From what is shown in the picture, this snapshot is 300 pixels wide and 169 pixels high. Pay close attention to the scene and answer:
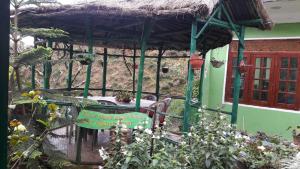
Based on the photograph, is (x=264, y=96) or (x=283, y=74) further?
(x=264, y=96)

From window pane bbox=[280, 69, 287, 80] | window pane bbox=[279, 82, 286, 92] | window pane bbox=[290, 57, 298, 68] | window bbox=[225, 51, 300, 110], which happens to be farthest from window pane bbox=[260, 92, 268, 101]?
window pane bbox=[290, 57, 298, 68]

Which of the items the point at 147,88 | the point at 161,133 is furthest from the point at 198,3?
the point at 147,88

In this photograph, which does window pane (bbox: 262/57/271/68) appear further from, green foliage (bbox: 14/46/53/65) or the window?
green foliage (bbox: 14/46/53/65)

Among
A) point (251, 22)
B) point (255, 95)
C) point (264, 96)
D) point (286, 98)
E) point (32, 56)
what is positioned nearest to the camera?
point (32, 56)

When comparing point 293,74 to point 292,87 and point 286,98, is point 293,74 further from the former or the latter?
point 286,98

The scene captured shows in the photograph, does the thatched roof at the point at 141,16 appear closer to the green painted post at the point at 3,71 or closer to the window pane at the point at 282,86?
the window pane at the point at 282,86

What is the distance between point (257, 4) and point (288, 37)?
2978 millimetres

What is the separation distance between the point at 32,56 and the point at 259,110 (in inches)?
281

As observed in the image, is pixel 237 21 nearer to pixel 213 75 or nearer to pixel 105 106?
pixel 105 106

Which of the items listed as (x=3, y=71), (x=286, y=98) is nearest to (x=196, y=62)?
(x=3, y=71)

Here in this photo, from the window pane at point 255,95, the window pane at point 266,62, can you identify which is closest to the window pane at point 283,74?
the window pane at point 266,62

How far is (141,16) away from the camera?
471 cm

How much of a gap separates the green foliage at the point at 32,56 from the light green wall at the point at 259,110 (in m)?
6.00

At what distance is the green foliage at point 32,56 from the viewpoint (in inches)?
83.8
